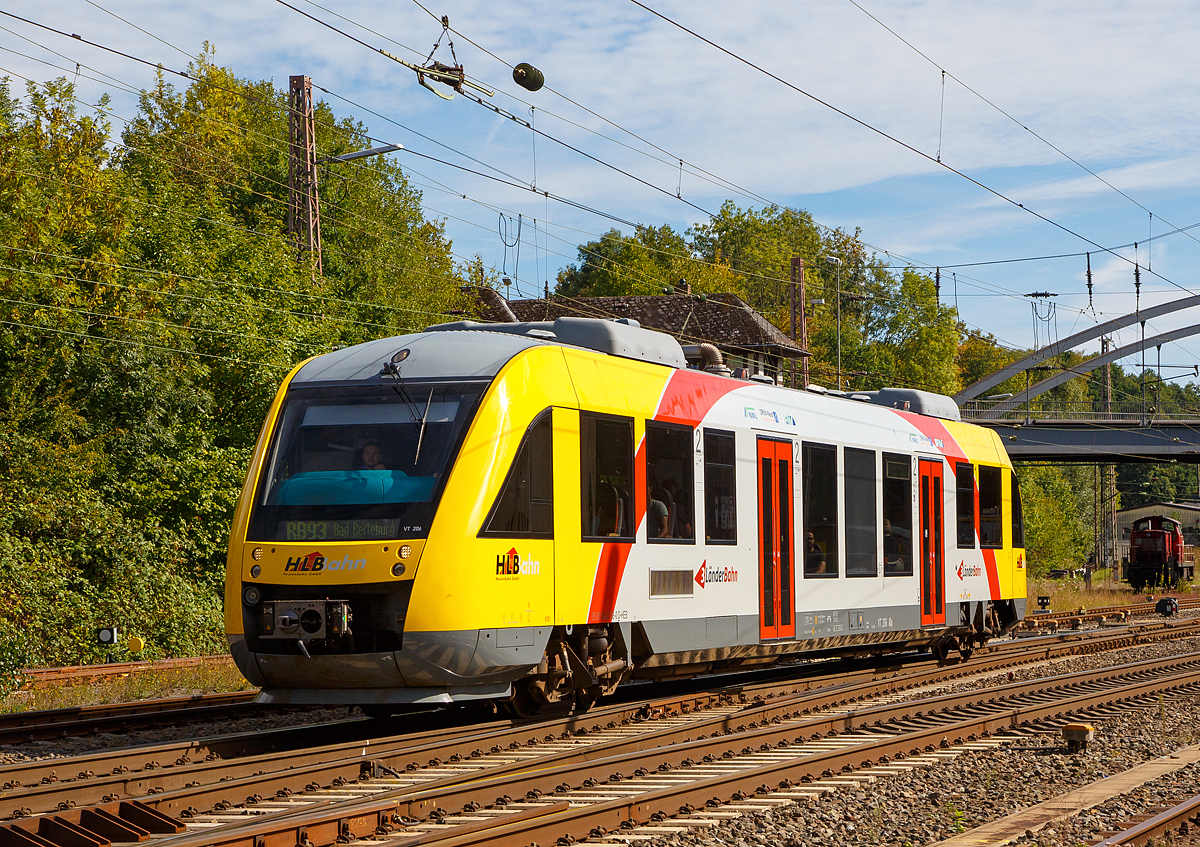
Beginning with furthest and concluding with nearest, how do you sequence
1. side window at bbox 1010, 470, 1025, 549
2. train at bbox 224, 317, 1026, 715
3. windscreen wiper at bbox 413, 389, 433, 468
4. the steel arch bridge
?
the steel arch bridge
side window at bbox 1010, 470, 1025, 549
windscreen wiper at bbox 413, 389, 433, 468
train at bbox 224, 317, 1026, 715

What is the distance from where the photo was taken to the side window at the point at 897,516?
53.8 ft

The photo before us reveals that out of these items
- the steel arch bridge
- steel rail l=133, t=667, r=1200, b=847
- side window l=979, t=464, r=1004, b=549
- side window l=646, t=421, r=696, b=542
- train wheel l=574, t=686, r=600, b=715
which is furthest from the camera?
the steel arch bridge

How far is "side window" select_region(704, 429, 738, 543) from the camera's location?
1306 cm

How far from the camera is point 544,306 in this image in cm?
5916

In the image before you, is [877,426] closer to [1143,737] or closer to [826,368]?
[1143,737]

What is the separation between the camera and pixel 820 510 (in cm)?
1496

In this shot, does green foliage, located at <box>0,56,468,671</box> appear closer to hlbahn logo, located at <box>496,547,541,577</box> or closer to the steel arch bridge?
hlbahn logo, located at <box>496,547,541,577</box>

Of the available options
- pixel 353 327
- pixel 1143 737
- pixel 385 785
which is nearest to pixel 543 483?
pixel 385 785

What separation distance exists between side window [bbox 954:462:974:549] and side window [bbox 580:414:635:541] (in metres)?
7.86

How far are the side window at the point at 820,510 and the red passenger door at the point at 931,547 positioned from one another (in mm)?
2491

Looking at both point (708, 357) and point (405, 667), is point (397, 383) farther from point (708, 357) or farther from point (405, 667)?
point (708, 357)

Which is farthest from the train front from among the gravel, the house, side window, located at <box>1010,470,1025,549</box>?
the house

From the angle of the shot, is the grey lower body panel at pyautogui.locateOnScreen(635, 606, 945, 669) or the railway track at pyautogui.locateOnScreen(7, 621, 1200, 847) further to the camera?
the grey lower body panel at pyautogui.locateOnScreen(635, 606, 945, 669)

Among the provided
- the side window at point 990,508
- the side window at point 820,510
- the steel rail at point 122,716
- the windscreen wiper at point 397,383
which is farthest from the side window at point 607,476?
the side window at point 990,508
